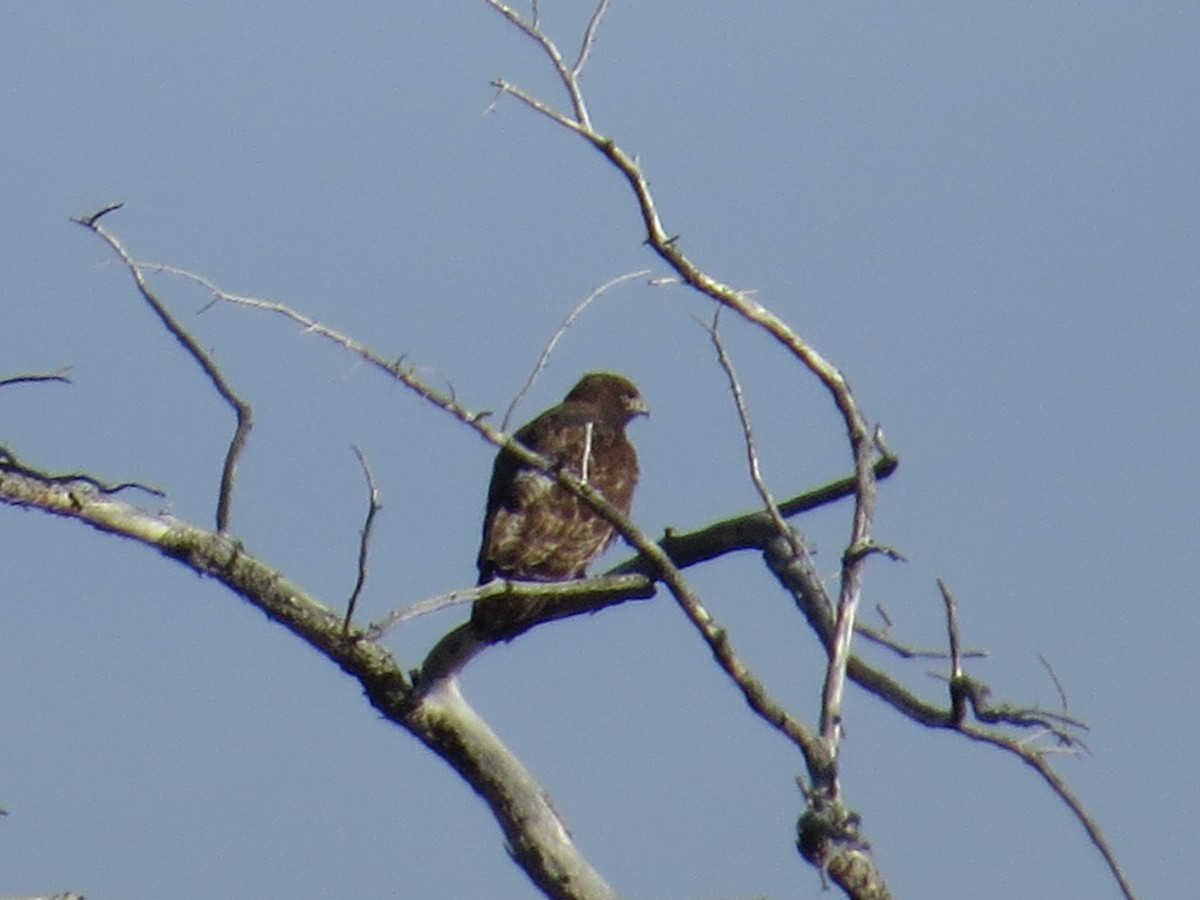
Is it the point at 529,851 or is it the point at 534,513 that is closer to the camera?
the point at 529,851

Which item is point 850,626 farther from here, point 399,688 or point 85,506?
point 85,506

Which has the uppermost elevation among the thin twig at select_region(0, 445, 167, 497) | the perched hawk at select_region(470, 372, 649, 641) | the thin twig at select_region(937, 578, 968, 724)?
the perched hawk at select_region(470, 372, 649, 641)

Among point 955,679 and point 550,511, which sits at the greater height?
point 550,511

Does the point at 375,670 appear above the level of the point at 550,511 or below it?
below

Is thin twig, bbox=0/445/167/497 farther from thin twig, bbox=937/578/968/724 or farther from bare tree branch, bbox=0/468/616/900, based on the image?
thin twig, bbox=937/578/968/724

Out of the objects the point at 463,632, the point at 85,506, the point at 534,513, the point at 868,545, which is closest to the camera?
the point at 868,545

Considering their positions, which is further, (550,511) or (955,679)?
(550,511)

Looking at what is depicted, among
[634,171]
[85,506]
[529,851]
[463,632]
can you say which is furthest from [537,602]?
[634,171]

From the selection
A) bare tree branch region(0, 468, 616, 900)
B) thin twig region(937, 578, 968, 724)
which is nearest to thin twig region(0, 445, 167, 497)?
bare tree branch region(0, 468, 616, 900)

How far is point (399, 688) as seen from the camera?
6.93m

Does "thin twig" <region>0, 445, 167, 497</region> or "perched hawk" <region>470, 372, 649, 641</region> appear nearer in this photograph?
"thin twig" <region>0, 445, 167, 497</region>

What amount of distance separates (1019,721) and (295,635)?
239 centimetres

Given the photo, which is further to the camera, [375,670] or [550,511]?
[550,511]

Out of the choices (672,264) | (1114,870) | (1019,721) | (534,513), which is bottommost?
(1114,870)
